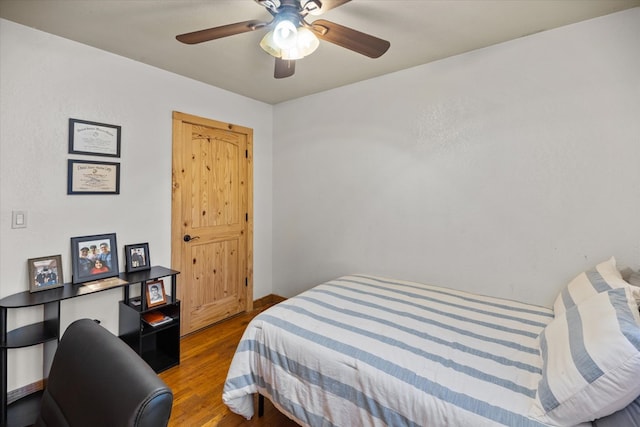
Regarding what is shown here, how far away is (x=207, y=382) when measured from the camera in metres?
2.20

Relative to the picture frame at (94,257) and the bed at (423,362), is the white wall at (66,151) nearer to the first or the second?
the picture frame at (94,257)

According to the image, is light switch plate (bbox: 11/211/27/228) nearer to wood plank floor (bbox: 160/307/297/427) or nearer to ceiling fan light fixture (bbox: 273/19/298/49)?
wood plank floor (bbox: 160/307/297/427)

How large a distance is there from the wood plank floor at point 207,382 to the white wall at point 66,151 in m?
0.68

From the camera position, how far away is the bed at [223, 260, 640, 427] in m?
1.06

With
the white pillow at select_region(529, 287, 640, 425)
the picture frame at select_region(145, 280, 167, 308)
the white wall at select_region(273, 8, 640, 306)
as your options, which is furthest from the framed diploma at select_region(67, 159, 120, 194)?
the white pillow at select_region(529, 287, 640, 425)

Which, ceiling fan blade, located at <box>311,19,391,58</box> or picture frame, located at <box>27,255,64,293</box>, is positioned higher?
ceiling fan blade, located at <box>311,19,391,58</box>

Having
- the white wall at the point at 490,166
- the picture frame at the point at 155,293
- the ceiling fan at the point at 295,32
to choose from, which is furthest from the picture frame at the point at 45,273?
the white wall at the point at 490,166

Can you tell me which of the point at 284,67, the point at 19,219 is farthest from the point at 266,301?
the point at 284,67

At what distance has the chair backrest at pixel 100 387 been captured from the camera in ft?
2.05

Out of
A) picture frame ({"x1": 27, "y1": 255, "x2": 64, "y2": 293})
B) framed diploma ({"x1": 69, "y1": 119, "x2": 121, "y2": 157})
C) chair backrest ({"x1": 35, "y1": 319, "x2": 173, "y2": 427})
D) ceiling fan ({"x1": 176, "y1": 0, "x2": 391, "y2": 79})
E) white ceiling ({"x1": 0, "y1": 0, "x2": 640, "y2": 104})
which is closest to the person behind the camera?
chair backrest ({"x1": 35, "y1": 319, "x2": 173, "y2": 427})

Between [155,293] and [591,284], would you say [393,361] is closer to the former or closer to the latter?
[591,284]

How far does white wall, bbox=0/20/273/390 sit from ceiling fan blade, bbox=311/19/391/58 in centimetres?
178

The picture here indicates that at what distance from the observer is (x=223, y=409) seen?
1922 mm

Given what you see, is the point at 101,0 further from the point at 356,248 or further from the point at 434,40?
the point at 356,248
